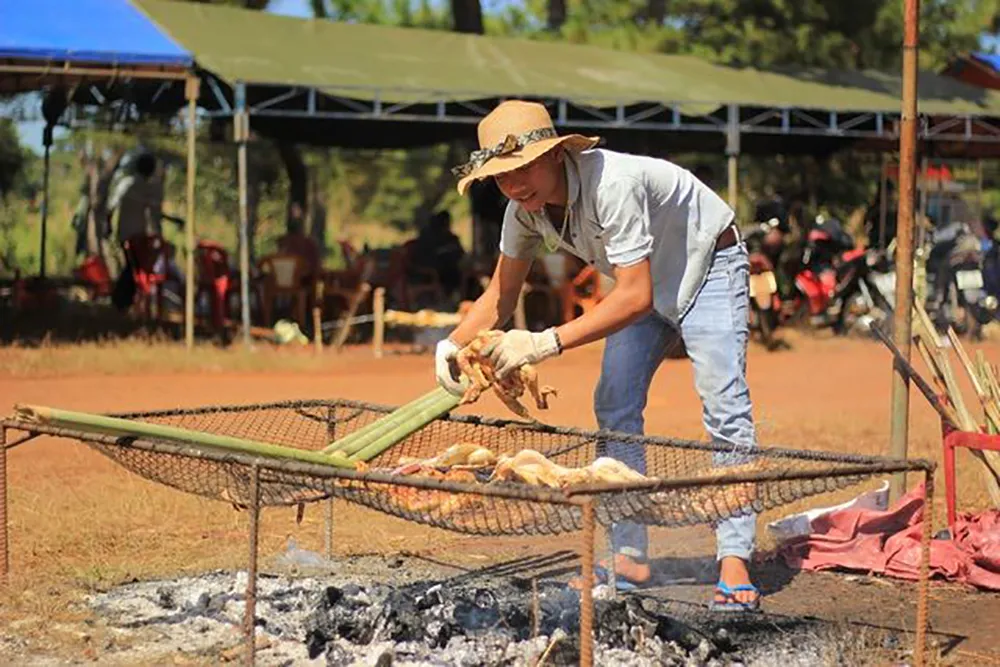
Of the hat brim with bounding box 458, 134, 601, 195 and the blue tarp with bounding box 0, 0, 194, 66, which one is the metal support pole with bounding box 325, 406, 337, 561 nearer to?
the hat brim with bounding box 458, 134, 601, 195

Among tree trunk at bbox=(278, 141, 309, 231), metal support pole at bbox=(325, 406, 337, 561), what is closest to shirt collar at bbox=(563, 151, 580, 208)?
metal support pole at bbox=(325, 406, 337, 561)

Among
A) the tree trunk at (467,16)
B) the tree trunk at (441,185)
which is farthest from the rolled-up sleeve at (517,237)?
the tree trunk at (467,16)

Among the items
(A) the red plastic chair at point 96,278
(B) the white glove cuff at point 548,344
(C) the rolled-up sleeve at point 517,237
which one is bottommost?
(B) the white glove cuff at point 548,344

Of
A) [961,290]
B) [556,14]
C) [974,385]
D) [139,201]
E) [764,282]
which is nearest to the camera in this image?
[974,385]

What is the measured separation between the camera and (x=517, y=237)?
5.43 metres

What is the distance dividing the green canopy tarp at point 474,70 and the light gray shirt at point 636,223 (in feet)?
30.9

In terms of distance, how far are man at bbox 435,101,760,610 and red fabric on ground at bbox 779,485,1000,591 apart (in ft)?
2.71

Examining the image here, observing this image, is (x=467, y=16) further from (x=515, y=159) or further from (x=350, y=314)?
(x=515, y=159)

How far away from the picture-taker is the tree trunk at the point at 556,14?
28.6m

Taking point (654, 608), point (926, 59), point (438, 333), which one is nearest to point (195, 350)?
point (438, 333)

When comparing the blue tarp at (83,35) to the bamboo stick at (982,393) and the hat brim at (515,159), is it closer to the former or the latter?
the bamboo stick at (982,393)

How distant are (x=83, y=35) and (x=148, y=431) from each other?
10.5 m

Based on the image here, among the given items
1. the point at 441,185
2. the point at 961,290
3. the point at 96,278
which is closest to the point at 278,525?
the point at 96,278

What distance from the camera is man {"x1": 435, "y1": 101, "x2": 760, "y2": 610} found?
15.8 feet
